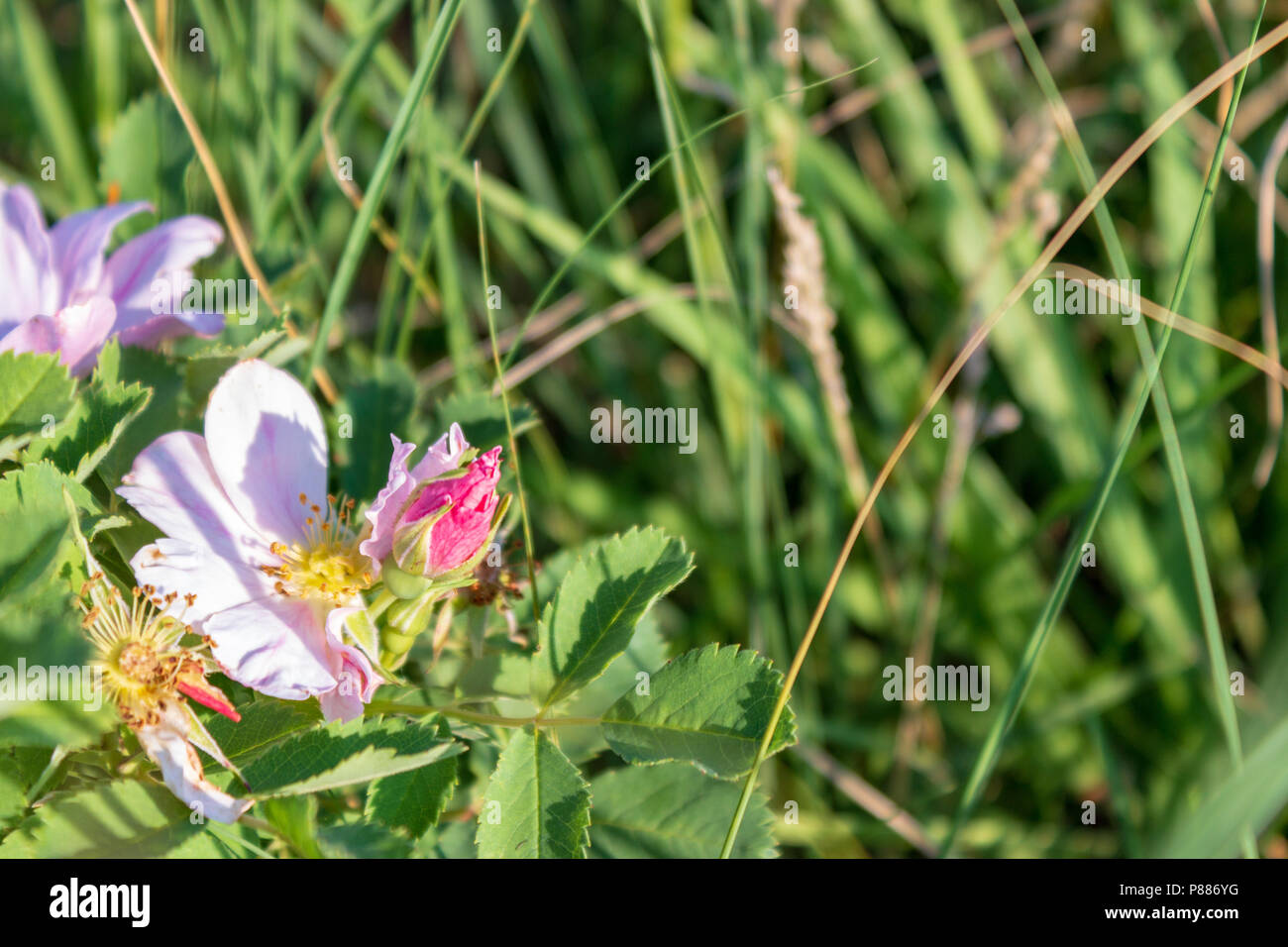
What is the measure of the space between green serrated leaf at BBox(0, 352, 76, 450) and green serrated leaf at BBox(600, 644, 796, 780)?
45cm

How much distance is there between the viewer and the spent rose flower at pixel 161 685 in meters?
0.61

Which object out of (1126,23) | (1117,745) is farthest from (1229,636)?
(1126,23)

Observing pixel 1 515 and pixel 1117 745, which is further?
pixel 1117 745

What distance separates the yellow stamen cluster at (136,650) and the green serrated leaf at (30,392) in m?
0.12

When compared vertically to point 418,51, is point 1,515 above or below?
below

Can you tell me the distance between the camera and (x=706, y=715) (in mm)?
725

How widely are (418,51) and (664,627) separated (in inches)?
37.7

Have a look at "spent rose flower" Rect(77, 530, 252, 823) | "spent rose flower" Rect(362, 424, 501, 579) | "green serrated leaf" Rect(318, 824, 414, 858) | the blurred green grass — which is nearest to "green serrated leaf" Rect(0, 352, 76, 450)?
"spent rose flower" Rect(77, 530, 252, 823)

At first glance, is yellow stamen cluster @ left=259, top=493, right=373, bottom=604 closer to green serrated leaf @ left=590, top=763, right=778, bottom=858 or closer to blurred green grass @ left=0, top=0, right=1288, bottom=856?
green serrated leaf @ left=590, top=763, right=778, bottom=858

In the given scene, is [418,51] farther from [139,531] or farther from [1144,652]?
[1144,652]

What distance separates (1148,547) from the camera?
5.09ft

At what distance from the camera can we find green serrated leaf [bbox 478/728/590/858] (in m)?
0.68

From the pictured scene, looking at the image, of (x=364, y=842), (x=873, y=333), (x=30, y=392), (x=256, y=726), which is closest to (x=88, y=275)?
(x=30, y=392)

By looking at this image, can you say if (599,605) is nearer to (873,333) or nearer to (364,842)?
(364,842)
